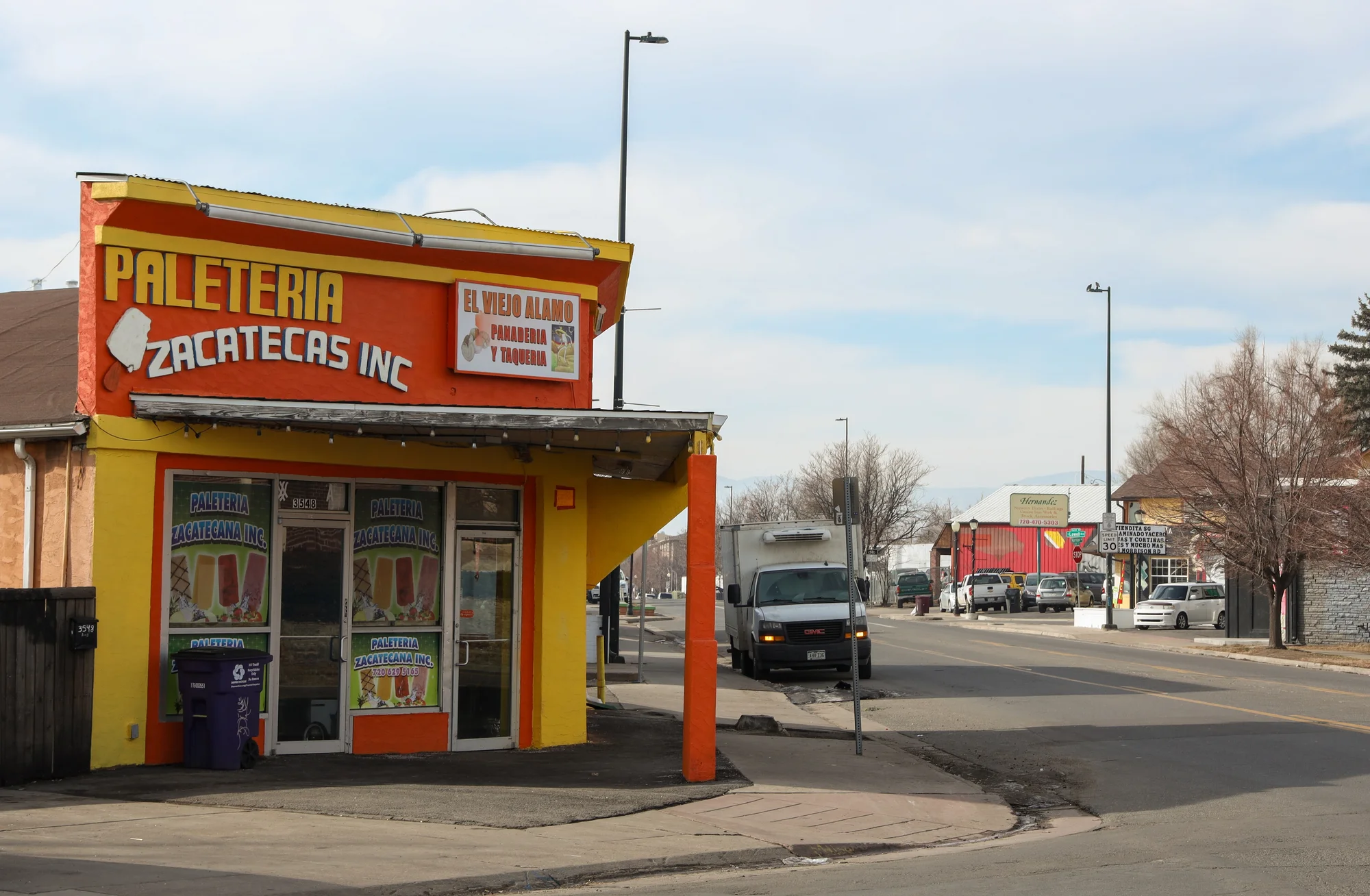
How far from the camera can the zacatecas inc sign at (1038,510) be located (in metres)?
83.8

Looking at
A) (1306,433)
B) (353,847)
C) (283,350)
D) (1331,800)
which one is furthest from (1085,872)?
(1306,433)

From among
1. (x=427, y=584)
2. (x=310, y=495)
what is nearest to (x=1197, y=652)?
(x=427, y=584)

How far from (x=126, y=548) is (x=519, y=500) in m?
3.94

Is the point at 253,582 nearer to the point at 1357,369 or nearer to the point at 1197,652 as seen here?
the point at 1197,652

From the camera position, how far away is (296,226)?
42.3 ft

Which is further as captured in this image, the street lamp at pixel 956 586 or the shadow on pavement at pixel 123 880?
the street lamp at pixel 956 586

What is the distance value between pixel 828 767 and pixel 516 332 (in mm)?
5751

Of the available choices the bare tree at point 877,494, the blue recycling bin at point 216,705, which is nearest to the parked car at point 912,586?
the bare tree at point 877,494

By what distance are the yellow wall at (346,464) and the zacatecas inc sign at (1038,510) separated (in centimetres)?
7146

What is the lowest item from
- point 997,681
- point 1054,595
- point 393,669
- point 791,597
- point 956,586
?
point 1054,595

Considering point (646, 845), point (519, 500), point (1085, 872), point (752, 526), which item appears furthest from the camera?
point (752, 526)

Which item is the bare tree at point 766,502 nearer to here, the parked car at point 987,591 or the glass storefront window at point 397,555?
the parked car at point 987,591

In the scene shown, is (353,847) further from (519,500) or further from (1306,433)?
(1306,433)

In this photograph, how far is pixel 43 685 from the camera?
1108 centimetres
